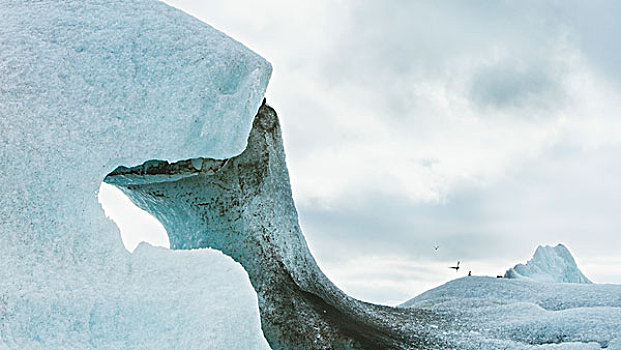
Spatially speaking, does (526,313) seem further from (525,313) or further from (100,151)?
(100,151)

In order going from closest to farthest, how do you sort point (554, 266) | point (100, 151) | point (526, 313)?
point (100, 151) < point (526, 313) < point (554, 266)

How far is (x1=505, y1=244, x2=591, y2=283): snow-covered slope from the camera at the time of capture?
562 inches

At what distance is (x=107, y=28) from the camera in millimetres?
5422

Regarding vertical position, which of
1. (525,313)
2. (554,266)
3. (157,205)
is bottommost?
(525,313)

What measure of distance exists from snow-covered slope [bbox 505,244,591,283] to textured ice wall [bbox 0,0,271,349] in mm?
10385

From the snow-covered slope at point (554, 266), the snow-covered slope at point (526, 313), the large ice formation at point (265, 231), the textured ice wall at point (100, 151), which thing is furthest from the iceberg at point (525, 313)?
the snow-covered slope at point (554, 266)

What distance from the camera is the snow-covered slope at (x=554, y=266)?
14.3 m

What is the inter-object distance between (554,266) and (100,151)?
40.2 ft

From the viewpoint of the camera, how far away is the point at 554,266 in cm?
1463

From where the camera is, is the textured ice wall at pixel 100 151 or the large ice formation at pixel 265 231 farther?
the large ice formation at pixel 265 231

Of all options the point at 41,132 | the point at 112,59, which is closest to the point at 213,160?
the point at 112,59

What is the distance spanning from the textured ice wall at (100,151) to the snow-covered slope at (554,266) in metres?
10.4

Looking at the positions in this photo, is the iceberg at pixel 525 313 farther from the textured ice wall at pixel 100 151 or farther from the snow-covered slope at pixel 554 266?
the snow-covered slope at pixel 554 266

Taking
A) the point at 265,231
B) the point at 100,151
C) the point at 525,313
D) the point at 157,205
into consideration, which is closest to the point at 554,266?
the point at 525,313
